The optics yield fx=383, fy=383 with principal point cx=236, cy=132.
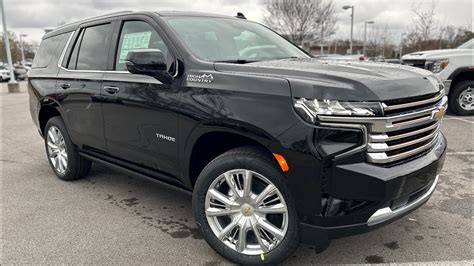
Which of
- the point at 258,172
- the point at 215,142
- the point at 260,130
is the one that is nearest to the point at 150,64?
the point at 215,142

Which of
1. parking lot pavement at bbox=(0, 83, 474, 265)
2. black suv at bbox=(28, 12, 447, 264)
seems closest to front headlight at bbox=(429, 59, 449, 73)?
parking lot pavement at bbox=(0, 83, 474, 265)

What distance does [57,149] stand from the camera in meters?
4.75

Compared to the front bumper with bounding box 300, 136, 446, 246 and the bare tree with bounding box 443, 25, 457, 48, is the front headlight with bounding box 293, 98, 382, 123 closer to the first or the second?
the front bumper with bounding box 300, 136, 446, 246

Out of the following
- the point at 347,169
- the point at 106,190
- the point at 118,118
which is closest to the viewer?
the point at 347,169

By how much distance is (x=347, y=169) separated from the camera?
219 centimetres

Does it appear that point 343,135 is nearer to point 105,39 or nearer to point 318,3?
point 105,39

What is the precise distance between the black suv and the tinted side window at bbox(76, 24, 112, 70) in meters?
0.04

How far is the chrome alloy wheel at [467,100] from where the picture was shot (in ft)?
28.0

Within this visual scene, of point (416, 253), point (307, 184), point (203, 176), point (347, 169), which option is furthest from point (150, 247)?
point (416, 253)

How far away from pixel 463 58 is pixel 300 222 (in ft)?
25.3

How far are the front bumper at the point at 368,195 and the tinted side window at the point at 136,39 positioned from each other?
A: 179 cm

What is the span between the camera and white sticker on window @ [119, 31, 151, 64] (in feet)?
11.2

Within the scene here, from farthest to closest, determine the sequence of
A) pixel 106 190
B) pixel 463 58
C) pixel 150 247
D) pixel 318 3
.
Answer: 1. pixel 318 3
2. pixel 463 58
3. pixel 106 190
4. pixel 150 247

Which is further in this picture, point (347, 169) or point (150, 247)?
point (150, 247)
